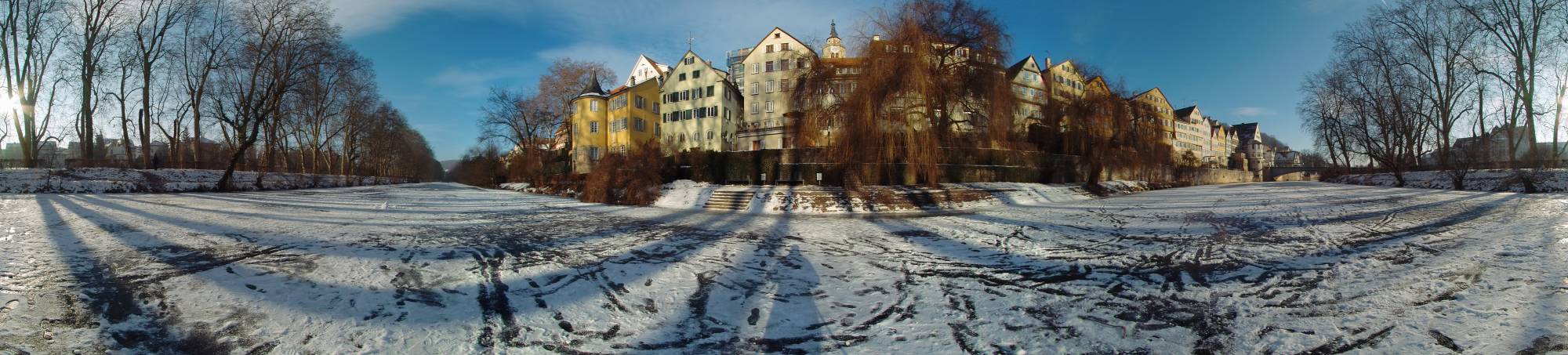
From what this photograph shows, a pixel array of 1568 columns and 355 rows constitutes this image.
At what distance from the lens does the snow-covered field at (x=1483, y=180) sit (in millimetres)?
17000

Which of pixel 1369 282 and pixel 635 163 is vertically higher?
pixel 635 163

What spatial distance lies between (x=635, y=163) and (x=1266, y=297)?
19.1 metres

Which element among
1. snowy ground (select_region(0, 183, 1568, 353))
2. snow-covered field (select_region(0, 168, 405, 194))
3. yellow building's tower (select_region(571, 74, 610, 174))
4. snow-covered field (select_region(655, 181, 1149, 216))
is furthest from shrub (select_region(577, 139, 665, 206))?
yellow building's tower (select_region(571, 74, 610, 174))

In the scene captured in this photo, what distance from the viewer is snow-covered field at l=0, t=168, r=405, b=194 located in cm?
1736

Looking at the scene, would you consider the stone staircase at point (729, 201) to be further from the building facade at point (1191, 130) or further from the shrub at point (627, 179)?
the building facade at point (1191, 130)

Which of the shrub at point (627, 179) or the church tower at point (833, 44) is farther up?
the church tower at point (833, 44)

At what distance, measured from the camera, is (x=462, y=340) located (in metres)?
3.30

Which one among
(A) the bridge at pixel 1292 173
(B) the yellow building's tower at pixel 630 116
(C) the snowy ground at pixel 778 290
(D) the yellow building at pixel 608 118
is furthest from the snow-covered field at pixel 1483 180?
(D) the yellow building at pixel 608 118

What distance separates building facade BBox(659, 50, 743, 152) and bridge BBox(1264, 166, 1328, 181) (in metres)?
63.9

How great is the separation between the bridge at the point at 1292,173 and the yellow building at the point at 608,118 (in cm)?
7040

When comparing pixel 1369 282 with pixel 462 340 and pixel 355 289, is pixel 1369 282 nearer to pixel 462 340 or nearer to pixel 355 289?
pixel 462 340

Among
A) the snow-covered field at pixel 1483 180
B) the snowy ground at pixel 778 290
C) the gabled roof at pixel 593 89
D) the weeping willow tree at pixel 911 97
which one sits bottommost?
the snowy ground at pixel 778 290

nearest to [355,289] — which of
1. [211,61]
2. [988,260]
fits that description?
[988,260]

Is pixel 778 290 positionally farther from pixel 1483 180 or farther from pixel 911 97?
pixel 1483 180
